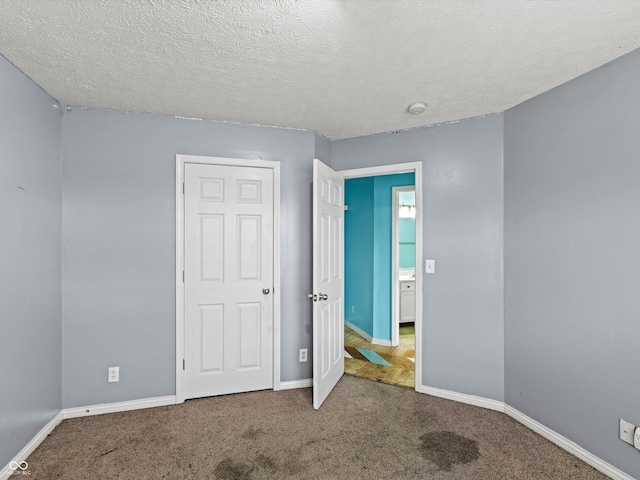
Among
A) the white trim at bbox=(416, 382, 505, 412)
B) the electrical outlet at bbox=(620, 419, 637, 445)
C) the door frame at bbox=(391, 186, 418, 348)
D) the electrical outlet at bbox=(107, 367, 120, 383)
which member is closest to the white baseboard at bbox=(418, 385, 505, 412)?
the white trim at bbox=(416, 382, 505, 412)

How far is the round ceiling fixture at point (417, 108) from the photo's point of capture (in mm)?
2430

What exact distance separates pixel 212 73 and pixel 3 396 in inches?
87.5

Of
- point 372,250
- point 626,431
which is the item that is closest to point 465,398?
point 626,431

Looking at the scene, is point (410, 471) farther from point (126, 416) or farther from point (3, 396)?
point (3, 396)

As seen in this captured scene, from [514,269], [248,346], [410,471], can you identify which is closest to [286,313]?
[248,346]

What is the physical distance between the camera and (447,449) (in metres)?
2.10

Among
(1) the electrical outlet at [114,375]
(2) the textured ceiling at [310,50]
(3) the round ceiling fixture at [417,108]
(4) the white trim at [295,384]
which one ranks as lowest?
(4) the white trim at [295,384]

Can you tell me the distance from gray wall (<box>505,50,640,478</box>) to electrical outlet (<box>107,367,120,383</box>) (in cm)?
307

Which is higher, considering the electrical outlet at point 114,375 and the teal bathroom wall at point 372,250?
the teal bathroom wall at point 372,250

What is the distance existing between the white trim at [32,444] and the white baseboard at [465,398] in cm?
284

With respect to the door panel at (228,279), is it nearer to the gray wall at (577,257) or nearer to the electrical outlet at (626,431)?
the gray wall at (577,257)

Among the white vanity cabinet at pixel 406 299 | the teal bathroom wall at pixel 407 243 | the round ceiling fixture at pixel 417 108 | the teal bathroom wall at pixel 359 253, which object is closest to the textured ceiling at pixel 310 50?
the round ceiling fixture at pixel 417 108

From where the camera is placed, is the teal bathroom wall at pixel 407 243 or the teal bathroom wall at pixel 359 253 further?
the teal bathroom wall at pixel 407 243

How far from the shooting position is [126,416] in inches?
98.0
